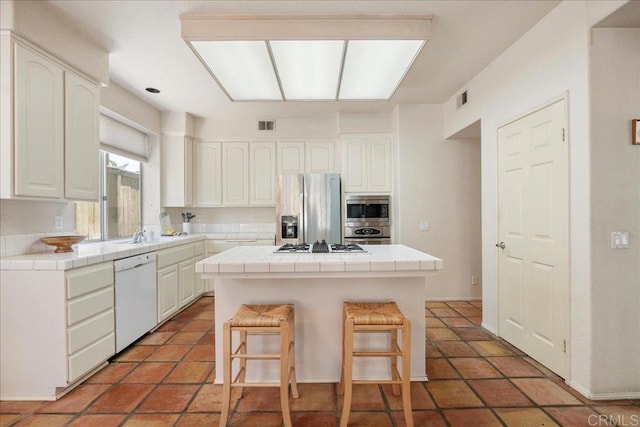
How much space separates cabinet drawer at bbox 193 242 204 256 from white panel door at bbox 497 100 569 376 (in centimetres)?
361

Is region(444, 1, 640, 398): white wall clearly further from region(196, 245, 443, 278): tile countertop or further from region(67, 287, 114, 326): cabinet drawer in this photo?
region(67, 287, 114, 326): cabinet drawer

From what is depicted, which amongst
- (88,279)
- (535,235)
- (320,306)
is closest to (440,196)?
(535,235)

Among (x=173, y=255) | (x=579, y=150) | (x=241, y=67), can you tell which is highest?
(x=241, y=67)

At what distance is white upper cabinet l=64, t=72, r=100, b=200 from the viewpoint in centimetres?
243

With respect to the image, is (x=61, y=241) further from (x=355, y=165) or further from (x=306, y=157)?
(x=355, y=165)

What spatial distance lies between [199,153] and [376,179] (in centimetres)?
274

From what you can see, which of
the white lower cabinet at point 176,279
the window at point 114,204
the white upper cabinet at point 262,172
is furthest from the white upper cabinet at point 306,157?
the window at point 114,204

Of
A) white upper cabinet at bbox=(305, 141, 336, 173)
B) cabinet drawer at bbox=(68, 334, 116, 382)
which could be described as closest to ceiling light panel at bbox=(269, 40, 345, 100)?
white upper cabinet at bbox=(305, 141, 336, 173)

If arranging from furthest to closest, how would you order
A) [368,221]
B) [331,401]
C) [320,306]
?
[368,221]
[320,306]
[331,401]

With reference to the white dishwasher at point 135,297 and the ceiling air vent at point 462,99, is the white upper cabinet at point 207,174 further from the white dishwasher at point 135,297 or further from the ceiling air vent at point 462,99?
the ceiling air vent at point 462,99

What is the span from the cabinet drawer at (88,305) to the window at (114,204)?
→ 119 cm

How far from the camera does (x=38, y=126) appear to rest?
2.19 m

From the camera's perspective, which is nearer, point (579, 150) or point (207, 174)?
point (579, 150)

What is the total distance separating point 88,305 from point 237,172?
9.60 ft
